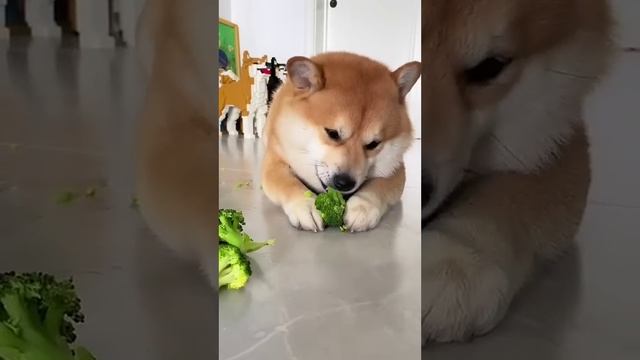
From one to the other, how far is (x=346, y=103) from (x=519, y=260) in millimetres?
735

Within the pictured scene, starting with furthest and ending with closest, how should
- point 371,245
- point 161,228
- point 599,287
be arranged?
point 371,245, point 161,228, point 599,287

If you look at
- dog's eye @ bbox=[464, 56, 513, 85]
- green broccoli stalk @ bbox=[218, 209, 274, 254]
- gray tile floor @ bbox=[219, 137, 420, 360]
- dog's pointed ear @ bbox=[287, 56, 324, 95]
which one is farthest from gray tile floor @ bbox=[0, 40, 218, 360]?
dog's pointed ear @ bbox=[287, 56, 324, 95]

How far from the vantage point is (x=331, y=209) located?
1.17 meters

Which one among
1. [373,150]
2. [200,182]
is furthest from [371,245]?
[200,182]

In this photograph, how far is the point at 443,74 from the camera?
1.83ft

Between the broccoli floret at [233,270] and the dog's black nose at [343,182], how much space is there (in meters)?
0.33

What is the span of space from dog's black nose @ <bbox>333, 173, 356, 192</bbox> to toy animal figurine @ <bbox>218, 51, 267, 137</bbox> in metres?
0.24

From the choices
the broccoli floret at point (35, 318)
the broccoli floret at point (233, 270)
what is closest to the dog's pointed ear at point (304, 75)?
the broccoli floret at point (233, 270)

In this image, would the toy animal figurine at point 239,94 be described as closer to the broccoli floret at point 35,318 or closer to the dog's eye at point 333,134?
the dog's eye at point 333,134

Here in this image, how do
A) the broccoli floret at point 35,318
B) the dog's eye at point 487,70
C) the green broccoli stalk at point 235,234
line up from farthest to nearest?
1. the green broccoli stalk at point 235,234
2. the dog's eye at point 487,70
3. the broccoli floret at point 35,318

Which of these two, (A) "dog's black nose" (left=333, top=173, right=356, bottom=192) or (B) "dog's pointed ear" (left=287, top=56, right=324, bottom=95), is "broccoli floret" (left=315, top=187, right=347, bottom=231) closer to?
(A) "dog's black nose" (left=333, top=173, right=356, bottom=192)

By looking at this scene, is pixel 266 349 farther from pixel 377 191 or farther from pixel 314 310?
pixel 377 191

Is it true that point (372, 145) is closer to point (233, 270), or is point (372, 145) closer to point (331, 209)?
point (331, 209)

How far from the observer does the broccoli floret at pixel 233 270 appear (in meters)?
0.93
